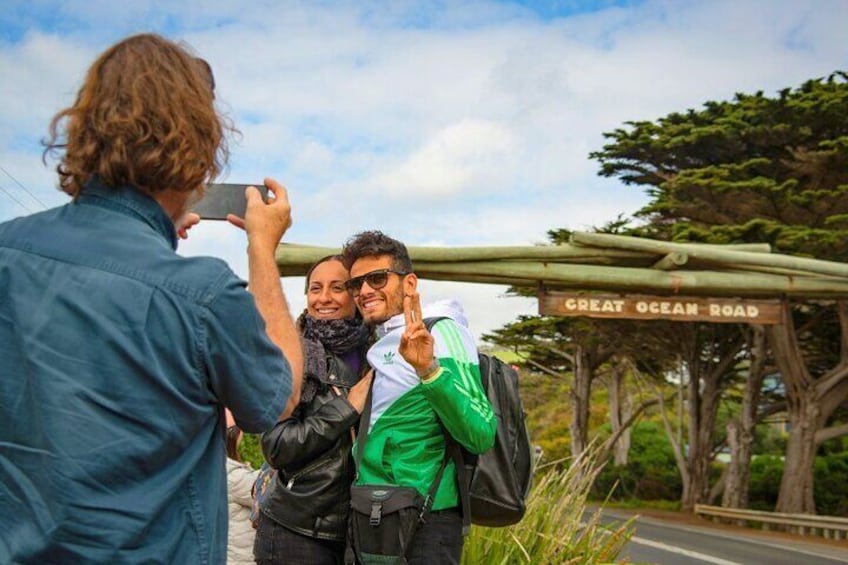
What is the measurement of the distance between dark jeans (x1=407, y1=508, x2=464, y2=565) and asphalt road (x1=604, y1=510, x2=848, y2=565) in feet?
26.7

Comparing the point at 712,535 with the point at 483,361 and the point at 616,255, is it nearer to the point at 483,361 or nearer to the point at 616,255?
the point at 616,255

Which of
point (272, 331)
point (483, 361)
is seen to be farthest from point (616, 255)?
point (272, 331)

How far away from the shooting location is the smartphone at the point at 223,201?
2.05m

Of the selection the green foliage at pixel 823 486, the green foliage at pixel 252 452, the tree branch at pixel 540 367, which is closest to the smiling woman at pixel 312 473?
Result: the green foliage at pixel 252 452

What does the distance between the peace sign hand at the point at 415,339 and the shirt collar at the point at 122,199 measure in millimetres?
1301

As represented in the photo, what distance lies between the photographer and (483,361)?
3656 mm

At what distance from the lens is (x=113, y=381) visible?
1.53 metres

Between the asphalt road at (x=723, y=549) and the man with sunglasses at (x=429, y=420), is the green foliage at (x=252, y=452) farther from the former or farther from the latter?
the asphalt road at (x=723, y=549)

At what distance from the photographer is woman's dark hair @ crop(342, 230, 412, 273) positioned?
355 centimetres

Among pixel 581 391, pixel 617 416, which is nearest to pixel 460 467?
pixel 581 391

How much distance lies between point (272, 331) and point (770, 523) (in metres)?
19.8

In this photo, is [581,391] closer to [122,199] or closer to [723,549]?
[723,549]

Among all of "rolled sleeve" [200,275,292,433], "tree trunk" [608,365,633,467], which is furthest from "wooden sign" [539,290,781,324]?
"tree trunk" [608,365,633,467]

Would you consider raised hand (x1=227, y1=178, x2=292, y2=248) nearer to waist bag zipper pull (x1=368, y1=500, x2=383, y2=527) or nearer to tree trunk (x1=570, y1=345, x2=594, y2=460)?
waist bag zipper pull (x1=368, y1=500, x2=383, y2=527)
